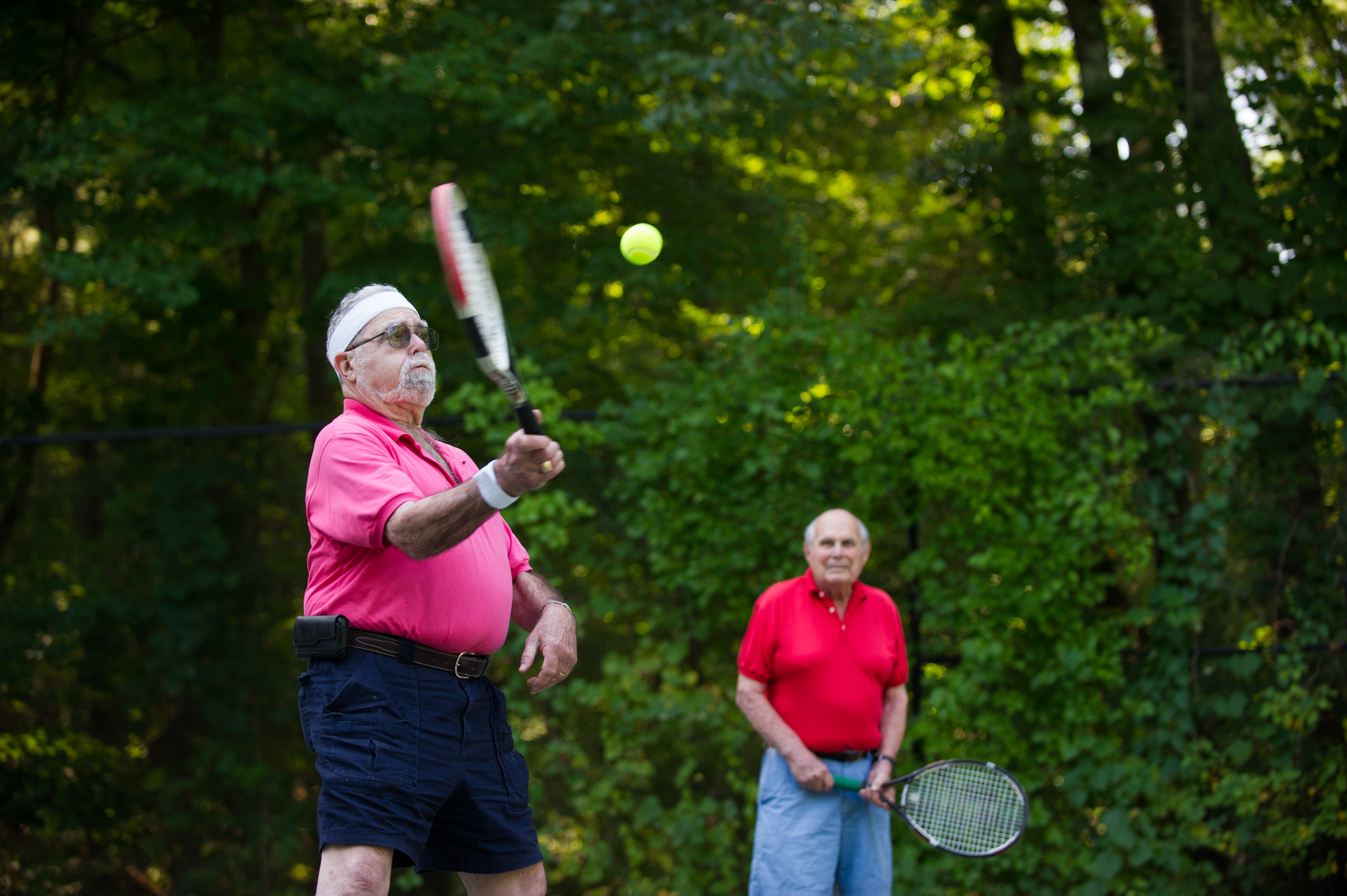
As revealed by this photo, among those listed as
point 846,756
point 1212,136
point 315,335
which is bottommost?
point 846,756

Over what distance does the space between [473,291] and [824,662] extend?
81.8 inches

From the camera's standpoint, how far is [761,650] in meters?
3.75

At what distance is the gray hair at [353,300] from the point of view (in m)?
2.59

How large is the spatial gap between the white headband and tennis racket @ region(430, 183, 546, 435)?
34 cm

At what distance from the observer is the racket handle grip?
2061 millimetres

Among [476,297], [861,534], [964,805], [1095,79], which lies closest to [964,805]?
[964,805]

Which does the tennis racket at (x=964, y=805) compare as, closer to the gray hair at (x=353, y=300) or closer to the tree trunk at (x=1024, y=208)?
the gray hair at (x=353, y=300)

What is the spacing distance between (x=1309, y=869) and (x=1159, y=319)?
282cm

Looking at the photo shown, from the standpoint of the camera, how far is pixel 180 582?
698 centimetres

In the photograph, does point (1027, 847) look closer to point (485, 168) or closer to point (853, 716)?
point (853, 716)

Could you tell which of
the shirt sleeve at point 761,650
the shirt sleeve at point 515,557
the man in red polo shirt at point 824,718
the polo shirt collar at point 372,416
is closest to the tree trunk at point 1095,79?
the man in red polo shirt at point 824,718

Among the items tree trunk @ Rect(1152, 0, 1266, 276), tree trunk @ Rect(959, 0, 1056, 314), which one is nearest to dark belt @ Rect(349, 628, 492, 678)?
tree trunk @ Rect(1152, 0, 1266, 276)

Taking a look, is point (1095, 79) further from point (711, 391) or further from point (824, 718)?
point (824, 718)

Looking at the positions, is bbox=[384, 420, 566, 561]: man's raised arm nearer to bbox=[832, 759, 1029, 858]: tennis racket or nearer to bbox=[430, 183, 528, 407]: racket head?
bbox=[430, 183, 528, 407]: racket head
